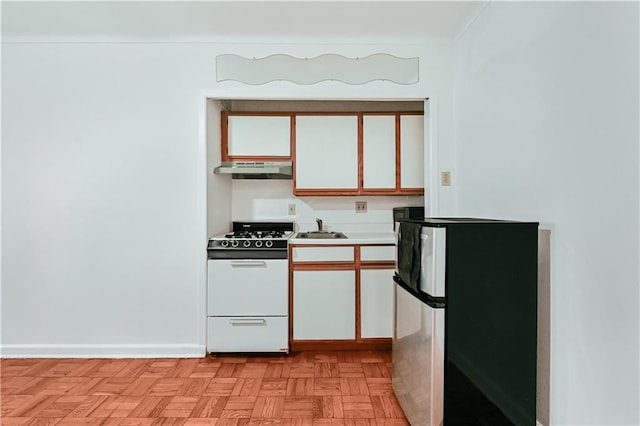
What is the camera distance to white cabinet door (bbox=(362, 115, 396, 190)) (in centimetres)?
350

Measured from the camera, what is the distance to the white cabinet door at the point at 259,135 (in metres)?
3.47

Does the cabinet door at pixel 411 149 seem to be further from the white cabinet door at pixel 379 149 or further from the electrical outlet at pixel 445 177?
the electrical outlet at pixel 445 177

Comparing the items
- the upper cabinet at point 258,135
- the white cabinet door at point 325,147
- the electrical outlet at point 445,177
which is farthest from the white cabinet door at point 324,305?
the upper cabinet at point 258,135

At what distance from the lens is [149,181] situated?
3.03m

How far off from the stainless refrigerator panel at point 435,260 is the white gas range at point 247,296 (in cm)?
145

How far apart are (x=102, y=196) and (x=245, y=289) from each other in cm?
129

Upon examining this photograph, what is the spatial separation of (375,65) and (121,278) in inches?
99.3

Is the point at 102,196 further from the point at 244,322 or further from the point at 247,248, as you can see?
the point at 244,322

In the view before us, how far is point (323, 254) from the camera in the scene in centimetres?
312

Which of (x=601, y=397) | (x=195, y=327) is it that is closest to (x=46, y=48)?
(x=195, y=327)

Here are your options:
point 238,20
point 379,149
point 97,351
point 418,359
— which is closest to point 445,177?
point 379,149

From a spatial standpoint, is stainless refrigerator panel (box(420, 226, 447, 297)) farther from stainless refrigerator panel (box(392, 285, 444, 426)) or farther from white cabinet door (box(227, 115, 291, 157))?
white cabinet door (box(227, 115, 291, 157))

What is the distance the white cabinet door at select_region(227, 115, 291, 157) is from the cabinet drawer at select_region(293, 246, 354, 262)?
35.5 inches

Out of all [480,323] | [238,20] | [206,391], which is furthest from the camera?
[238,20]
